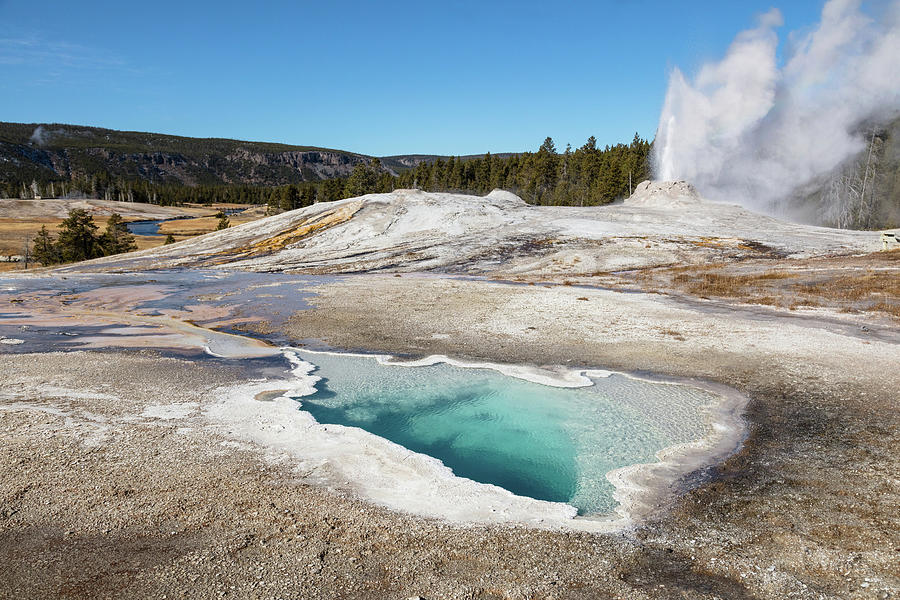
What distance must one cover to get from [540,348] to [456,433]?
→ 534cm

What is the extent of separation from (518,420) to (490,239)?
27.5 metres

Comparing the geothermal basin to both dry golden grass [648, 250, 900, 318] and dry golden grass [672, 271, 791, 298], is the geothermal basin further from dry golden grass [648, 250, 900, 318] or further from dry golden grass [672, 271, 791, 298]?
dry golden grass [672, 271, 791, 298]

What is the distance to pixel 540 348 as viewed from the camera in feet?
44.9

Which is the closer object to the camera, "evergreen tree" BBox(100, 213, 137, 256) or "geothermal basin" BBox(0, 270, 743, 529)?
"geothermal basin" BBox(0, 270, 743, 529)

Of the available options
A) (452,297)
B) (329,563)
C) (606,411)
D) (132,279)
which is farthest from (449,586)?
(132,279)

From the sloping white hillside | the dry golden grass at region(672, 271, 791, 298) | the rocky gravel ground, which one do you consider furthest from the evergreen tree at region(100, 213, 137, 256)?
the dry golden grass at region(672, 271, 791, 298)

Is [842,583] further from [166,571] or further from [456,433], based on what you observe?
[166,571]

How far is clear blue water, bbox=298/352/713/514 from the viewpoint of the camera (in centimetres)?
748

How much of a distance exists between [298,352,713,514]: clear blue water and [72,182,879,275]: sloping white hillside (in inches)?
757

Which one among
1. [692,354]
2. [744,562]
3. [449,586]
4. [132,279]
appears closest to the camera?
[449,586]

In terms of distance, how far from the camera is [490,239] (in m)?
36.2

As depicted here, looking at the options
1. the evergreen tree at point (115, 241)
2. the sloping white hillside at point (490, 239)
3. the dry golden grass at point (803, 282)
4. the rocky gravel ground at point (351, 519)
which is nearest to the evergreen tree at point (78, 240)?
the evergreen tree at point (115, 241)

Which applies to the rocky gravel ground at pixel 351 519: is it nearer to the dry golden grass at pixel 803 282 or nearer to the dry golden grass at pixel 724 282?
the dry golden grass at pixel 803 282

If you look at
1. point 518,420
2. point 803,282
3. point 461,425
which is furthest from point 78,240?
point 803,282
